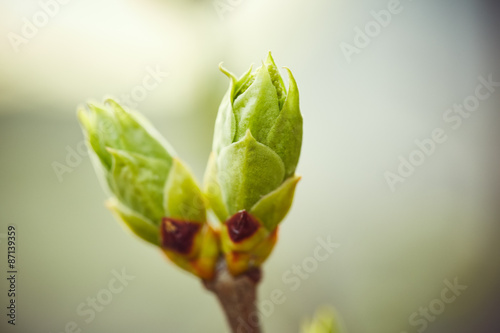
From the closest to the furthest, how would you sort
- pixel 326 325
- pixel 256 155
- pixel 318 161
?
Result: pixel 256 155
pixel 326 325
pixel 318 161

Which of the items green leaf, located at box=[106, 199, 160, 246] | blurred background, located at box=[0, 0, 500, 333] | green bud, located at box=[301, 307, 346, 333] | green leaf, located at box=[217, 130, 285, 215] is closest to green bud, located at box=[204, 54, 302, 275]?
green leaf, located at box=[217, 130, 285, 215]

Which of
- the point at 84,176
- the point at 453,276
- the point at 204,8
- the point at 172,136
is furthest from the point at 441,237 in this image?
the point at 84,176

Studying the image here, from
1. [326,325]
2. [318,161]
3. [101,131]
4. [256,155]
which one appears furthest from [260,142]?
[318,161]

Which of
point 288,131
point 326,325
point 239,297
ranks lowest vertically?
point 326,325

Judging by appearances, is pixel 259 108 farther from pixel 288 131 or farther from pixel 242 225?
pixel 242 225

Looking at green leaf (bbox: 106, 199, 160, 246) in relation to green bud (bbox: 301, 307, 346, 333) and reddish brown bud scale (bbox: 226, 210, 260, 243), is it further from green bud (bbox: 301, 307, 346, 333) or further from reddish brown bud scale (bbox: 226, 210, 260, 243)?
green bud (bbox: 301, 307, 346, 333)

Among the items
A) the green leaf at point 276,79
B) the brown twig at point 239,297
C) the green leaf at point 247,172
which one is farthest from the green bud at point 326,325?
the green leaf at point 276,79

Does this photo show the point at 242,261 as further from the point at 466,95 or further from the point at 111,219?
the point at 466,95
